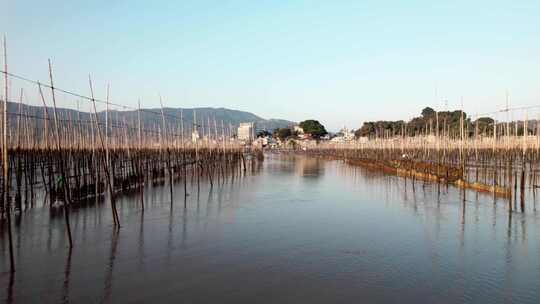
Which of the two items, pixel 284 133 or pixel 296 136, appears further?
pixel 284 133

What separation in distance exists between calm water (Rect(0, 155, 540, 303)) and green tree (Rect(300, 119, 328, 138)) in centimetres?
8804

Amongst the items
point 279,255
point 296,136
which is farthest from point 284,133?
point 279,255

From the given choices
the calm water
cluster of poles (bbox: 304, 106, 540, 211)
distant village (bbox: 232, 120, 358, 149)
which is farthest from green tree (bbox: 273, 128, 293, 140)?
the calm water

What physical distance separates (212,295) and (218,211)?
737cm

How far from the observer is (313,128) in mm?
103250

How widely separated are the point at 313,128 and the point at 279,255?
95.5 m

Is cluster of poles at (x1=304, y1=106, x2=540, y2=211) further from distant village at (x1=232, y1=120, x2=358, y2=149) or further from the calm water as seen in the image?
distant village at (x1=232, y1=120, x2=358, y2=149)

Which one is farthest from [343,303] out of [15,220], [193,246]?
[15,220]

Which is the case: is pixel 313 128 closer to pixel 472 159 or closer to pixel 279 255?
pixel 472 159

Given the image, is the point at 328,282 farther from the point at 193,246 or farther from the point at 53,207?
the point at 53,207

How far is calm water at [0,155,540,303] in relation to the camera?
21.3 feet

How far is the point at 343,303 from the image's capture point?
243 inches

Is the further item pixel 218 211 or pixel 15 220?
pixel 218 211

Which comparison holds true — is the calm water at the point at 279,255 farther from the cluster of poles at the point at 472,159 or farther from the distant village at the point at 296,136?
the distant village at the point at 296,136
